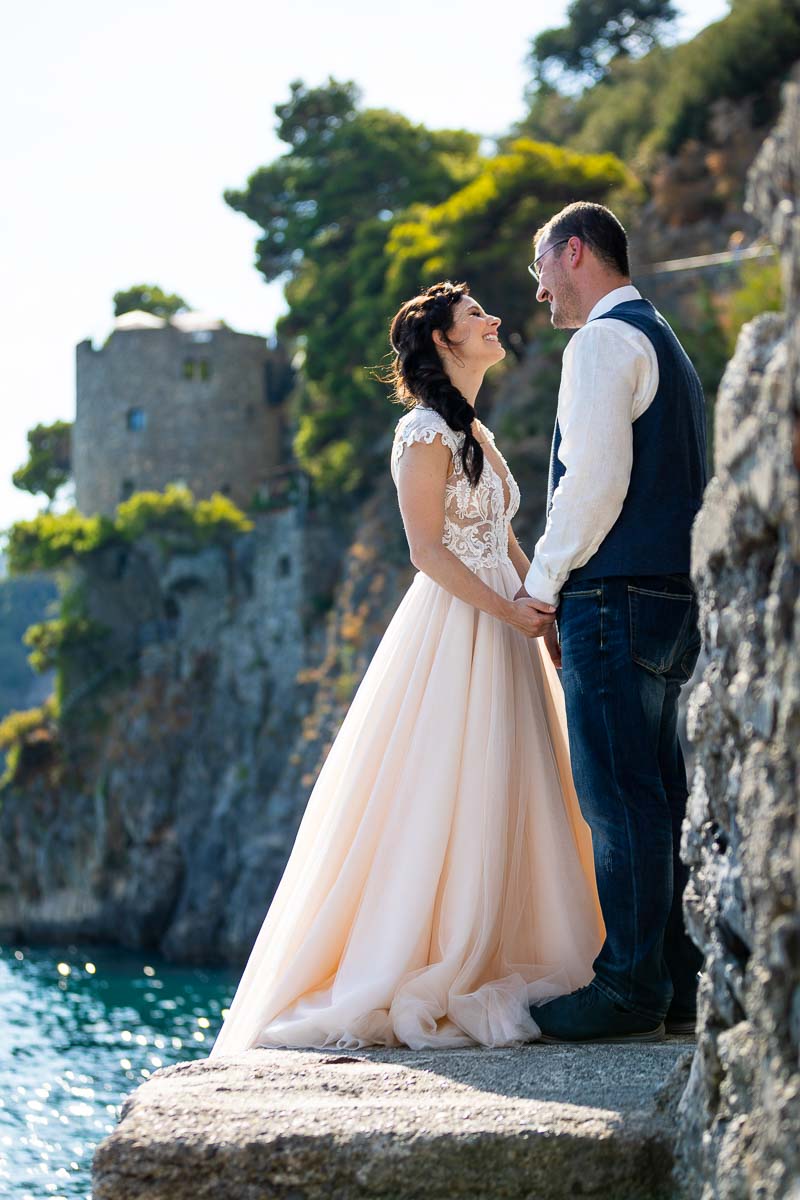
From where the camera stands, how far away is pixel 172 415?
138ft

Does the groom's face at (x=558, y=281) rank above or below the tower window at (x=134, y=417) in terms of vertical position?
below

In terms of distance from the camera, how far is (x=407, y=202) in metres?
36.3

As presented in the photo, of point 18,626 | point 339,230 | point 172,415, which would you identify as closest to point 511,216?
point 339,230

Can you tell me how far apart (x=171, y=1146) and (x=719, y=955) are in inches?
43.5

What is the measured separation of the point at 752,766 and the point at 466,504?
2.36 meters

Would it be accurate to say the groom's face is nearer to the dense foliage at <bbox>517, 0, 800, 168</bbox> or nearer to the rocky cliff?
the rocky cliff

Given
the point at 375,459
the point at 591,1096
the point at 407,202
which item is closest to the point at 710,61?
the point at 407,202

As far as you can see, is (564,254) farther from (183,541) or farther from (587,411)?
(183,541)

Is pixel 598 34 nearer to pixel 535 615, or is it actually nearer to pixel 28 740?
pixel 28 740

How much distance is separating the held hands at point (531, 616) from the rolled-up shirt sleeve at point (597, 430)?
31 centimetres

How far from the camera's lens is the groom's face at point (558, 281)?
3.97m

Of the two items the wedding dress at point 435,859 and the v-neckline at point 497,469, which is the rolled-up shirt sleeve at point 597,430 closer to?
the wedding dress at point 435,859

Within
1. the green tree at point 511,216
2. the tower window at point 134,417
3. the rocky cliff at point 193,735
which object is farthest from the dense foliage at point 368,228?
the tower window at point 134,417

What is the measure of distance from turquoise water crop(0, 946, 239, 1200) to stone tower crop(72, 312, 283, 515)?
1424 cm
